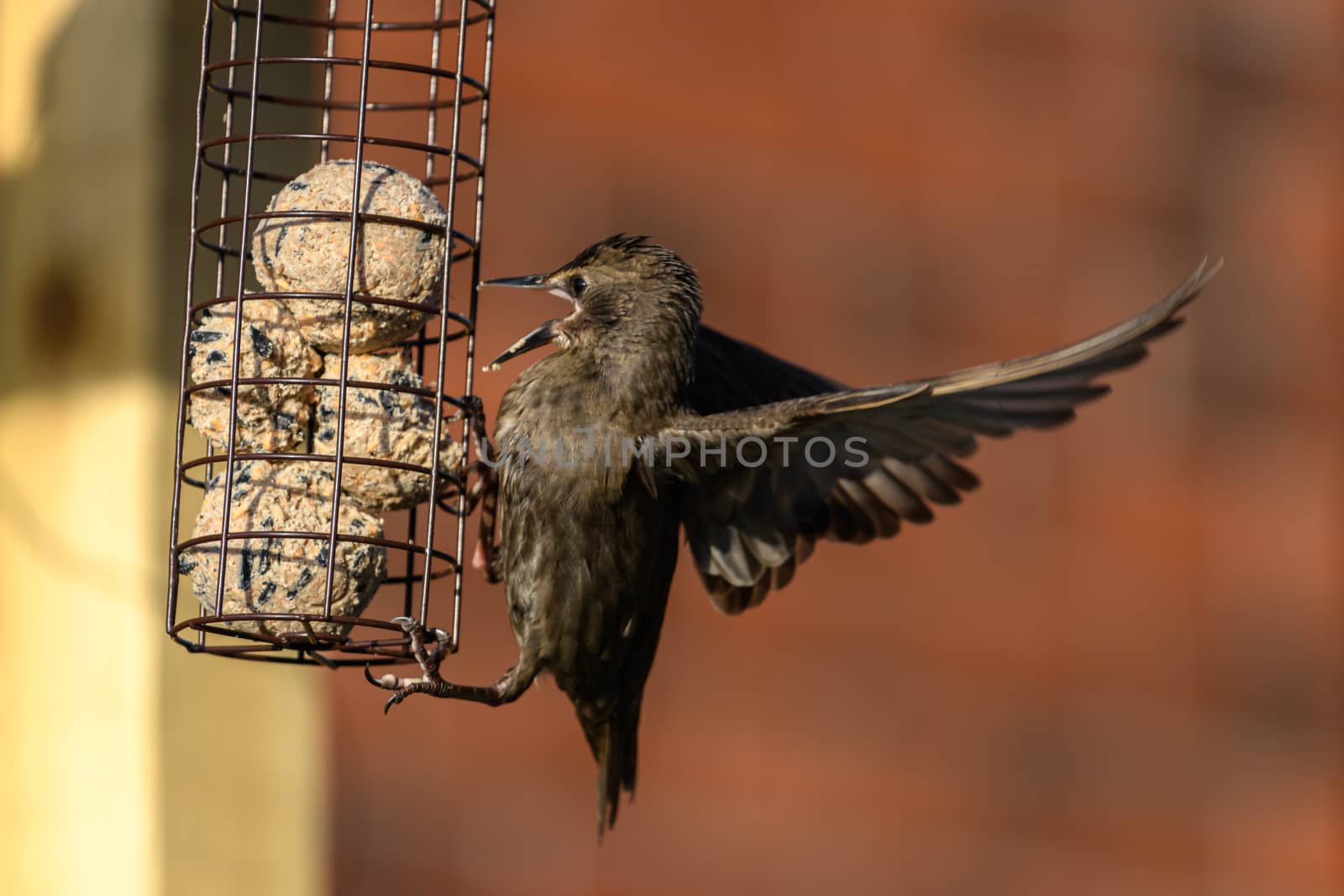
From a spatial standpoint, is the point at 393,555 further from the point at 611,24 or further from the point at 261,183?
the point at 611,24

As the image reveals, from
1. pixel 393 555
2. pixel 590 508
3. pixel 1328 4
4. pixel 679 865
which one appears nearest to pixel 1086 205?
pixel 1328 4

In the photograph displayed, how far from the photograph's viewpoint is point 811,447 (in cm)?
386

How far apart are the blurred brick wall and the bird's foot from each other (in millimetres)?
2016

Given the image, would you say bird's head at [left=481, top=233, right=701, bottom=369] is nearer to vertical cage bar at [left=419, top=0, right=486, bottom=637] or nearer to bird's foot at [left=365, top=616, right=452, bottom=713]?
vertical cage bar at [left=419, top=0, right=486, bottom=637]

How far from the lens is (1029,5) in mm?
7500

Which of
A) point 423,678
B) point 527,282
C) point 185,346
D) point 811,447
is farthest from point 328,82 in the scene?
point 811,447

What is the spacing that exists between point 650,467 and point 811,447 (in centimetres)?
43

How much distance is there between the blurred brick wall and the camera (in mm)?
5574

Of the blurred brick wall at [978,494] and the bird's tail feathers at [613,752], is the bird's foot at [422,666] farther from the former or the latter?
the blurred brick wall at [978,494]

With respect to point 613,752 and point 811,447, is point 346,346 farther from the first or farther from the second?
point 613,752

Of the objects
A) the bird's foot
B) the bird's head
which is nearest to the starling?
the bird's head

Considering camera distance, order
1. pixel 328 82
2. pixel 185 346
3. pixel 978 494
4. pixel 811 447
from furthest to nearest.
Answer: pixel 978 494 → pixel 811 447 → pixel 328 82 → pixel 185 346

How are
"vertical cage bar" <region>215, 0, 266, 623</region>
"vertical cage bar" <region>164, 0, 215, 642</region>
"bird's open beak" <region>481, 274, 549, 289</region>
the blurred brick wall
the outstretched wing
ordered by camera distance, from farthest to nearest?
the blurred brick wall, "bird's open beak" <region>481, 274, 549, 289</region>, the outstretched wing, "vertical cage bar" <region>164, 0, 215, 642</region>, "vertical cage bar" <region>215, 0, 266, 623</region>

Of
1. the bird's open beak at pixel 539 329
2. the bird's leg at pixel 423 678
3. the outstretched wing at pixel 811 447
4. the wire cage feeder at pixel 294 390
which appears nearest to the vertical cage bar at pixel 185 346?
the wire cage feeder at pixel 294 390
